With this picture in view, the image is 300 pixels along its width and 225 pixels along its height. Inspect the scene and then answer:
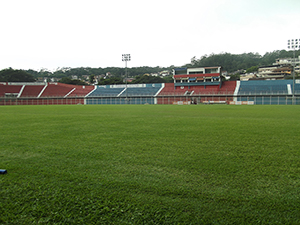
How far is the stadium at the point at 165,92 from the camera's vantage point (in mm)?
43656

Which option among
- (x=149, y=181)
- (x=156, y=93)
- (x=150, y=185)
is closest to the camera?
(x=150, y=185)

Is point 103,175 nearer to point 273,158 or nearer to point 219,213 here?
point 219,213

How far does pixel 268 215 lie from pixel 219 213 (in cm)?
40

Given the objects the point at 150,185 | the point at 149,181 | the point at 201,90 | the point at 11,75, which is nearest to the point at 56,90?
the point at 11,75

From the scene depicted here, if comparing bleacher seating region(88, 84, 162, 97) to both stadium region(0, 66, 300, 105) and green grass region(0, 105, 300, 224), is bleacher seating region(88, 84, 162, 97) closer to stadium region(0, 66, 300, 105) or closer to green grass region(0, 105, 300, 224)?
stadium region(0, 66, 300, 105)

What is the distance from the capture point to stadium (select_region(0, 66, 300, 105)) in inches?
1719

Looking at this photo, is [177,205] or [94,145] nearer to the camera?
[177,205]

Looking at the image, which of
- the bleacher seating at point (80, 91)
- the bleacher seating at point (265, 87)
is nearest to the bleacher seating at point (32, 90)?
the bleacher seating at point (80, 91)

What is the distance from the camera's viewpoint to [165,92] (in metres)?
50.1

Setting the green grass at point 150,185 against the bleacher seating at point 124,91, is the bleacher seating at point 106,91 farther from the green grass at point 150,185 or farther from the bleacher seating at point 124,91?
the green grass at point 150,185

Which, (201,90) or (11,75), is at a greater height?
(11,75)

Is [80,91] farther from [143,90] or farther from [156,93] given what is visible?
[156,93]

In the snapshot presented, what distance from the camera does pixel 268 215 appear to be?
180 cm

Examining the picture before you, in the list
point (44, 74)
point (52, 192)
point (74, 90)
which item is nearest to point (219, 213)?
point (52, 192)
